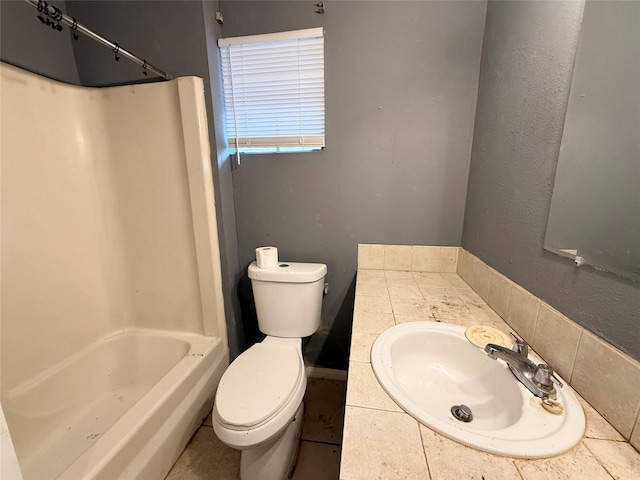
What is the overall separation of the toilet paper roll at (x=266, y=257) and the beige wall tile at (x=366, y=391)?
79cm

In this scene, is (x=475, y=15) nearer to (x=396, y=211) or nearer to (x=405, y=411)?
(x=396, y=211)

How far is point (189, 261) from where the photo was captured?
1.43 m

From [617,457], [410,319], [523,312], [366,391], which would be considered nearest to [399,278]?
[410,319]

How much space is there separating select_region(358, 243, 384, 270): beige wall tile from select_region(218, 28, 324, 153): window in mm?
621

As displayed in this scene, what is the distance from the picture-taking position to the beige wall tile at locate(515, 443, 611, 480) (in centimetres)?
43

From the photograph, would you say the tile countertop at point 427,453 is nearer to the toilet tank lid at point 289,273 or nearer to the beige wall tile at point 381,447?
the beige wall tile at point 381,447

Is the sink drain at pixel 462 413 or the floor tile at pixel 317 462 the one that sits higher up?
the sink drain at pixel 462 413

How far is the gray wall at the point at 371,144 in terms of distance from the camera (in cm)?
122

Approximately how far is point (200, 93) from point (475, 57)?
1336 millimetres

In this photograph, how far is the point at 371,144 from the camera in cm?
133

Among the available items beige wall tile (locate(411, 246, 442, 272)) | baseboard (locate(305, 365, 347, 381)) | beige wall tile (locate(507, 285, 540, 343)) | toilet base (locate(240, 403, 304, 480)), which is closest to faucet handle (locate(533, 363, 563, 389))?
beige wall tile (locate(507, 285, 540, 343))

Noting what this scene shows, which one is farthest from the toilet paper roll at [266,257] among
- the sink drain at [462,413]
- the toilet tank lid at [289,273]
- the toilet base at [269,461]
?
the sink drain at [462,413]

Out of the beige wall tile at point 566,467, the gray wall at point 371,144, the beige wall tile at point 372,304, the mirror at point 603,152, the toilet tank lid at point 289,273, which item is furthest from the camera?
the toilet tank lid at point 289,273

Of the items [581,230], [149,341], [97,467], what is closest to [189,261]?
[149,341]
